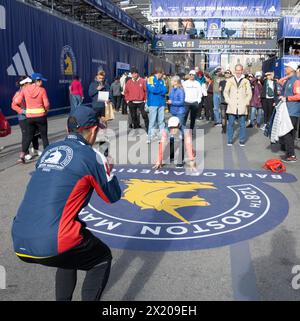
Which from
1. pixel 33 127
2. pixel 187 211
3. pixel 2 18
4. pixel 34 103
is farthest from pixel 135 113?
pixel 187 211

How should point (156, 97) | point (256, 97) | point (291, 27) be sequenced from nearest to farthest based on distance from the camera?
point (156, 97) < point (256, 97) < point (291, 27)

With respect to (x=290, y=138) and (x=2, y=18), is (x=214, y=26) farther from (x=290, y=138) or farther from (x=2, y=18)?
(x=290, y=138)

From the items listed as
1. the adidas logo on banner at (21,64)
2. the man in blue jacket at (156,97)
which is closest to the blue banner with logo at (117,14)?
the adidas logo on banner at (21,64)

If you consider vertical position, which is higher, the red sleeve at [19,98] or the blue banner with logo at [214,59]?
the blue banner with logo at [214,59]

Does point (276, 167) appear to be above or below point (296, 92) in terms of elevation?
below

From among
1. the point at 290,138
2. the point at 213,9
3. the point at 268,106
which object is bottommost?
the point at 290,138

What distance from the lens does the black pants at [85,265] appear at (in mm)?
2387

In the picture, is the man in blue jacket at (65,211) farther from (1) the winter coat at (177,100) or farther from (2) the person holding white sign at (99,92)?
(2) the person holding white sign at (99,92)

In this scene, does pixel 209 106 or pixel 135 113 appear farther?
pixel 209 106

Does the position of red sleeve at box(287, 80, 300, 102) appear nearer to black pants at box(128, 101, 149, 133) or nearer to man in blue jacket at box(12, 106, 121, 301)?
black pants at box(128, 101, 149, 133)

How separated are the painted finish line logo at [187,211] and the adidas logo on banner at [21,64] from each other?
24.7 ft

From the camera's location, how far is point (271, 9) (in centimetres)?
3156

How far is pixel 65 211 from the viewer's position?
2.32 metres

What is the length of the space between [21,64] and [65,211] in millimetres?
12245
